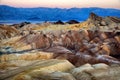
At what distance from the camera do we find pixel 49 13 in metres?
3.69

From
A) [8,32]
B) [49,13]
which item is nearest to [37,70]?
[8,32]

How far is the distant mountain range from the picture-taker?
11.8 ft

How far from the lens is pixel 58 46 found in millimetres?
3527

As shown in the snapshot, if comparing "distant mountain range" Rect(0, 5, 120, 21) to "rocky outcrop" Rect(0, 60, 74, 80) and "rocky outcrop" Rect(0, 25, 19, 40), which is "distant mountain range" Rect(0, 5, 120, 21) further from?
"rocky outcrop" Rect(0, 60, 74, 80)

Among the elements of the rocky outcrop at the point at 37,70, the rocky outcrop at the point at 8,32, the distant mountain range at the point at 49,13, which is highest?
the distant mountain range at the point at 49,13

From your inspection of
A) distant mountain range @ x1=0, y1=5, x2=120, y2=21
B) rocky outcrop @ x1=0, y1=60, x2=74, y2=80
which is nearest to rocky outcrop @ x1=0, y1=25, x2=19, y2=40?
distant mountain range @ x1=0, y1=5, x2=120, y2=21

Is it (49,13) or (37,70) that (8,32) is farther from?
(37,70)

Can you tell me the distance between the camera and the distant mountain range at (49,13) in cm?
358

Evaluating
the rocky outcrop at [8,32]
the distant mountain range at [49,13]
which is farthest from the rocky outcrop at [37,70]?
the distant mountain range at [49,13]

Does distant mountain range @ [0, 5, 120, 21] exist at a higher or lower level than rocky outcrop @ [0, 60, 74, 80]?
higher

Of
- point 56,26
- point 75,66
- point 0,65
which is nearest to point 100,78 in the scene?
point 75,66

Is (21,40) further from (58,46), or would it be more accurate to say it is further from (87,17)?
(87,17)

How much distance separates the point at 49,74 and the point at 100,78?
587 mm

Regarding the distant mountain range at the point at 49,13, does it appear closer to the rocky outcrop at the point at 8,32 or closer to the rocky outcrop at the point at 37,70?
the rocky outcrop at the point at 8,32
